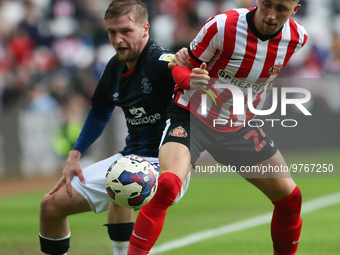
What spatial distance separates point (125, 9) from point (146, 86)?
650 mm

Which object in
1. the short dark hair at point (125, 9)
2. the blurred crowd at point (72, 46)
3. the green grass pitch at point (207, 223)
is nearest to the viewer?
the short dark hair at point (125, 9)

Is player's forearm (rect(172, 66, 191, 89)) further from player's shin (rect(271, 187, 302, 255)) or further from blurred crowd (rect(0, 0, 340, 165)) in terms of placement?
blurred crowd (rect(0, 0, 340, 165))

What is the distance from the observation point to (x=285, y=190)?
3914 mm

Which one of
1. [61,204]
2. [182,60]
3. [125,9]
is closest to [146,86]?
[182,60]

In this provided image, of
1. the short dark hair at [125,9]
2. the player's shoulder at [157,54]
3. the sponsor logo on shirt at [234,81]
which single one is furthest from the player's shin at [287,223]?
the short dark hair at [125,9]

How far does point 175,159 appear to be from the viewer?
350cm

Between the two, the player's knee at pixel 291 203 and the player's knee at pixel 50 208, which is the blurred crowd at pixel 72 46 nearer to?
the player's knee at pixel 50 208

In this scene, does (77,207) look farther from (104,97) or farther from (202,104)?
(202,104)

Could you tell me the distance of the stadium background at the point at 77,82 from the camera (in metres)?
10.2

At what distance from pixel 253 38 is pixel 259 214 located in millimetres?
3727

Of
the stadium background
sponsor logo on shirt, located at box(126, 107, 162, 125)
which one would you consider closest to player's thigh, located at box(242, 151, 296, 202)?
sponsor logo on shirt, located at box(126, 107, 162, 125)

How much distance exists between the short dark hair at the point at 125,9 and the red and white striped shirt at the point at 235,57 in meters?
0.70

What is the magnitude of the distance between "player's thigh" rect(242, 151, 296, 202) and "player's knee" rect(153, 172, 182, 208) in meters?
0.81

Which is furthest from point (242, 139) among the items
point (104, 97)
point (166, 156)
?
point (104, 97)
